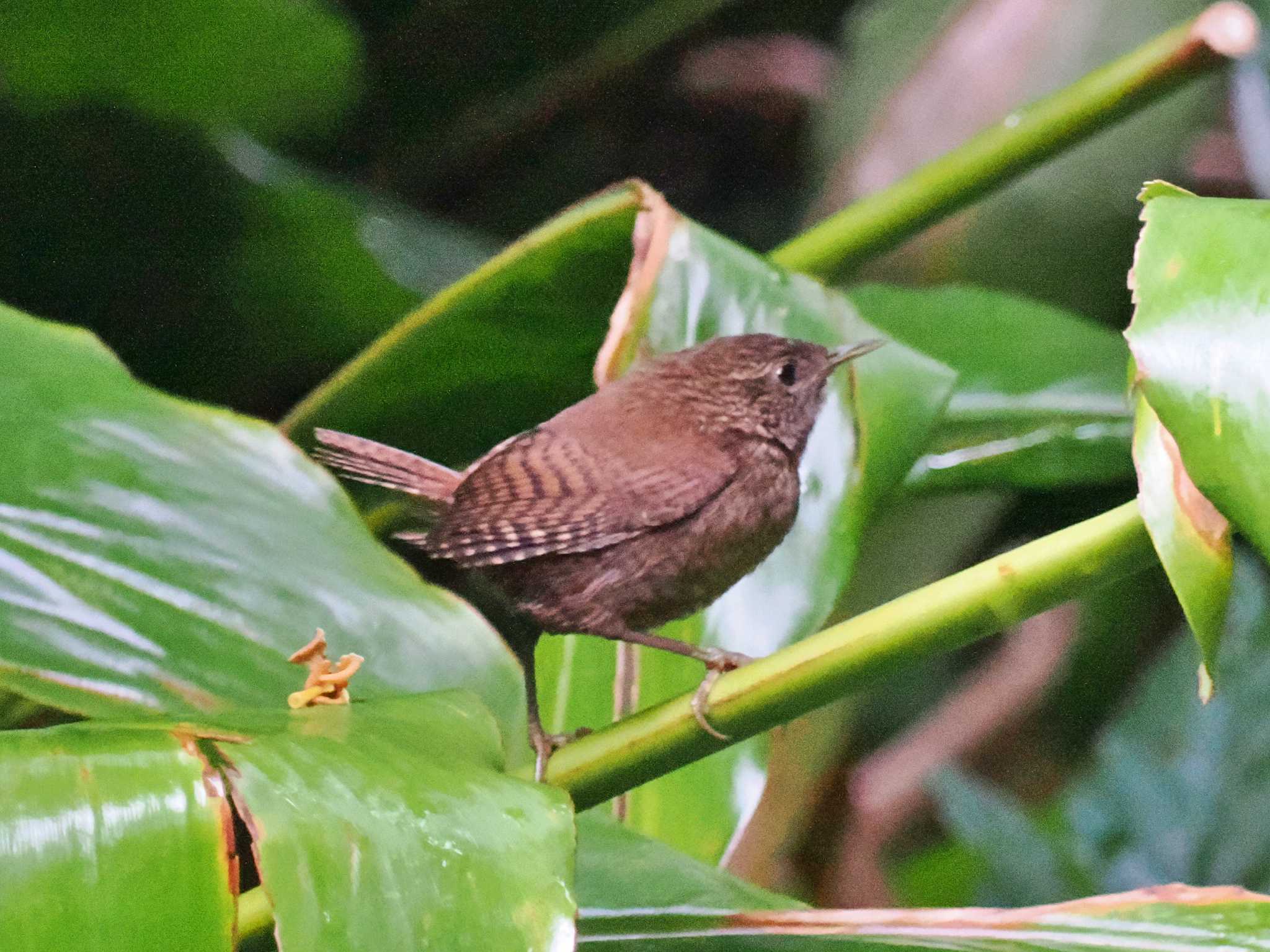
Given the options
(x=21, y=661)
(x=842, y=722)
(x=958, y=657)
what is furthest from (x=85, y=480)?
(x=958, y=657)

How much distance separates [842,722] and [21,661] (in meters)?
1.21

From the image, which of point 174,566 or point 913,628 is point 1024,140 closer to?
point 913,628

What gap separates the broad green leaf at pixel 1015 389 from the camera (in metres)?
1.46

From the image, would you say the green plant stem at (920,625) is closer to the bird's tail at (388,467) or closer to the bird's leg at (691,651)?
the bird's leg at (691,651)

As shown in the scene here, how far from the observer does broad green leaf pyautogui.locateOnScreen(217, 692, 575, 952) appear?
0.53 metres

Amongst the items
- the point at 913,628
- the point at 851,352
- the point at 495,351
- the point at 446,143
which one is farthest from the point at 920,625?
the point at 446,143

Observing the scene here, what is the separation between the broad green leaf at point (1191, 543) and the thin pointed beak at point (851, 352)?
0.56m

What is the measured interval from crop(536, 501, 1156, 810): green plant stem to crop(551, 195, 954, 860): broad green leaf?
1.33 ft

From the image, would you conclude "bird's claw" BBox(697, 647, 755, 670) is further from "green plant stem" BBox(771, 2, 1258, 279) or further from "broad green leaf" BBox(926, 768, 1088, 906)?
"broad green leaf" BBox(926, 768, 1088, 906)

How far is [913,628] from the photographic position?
689mm

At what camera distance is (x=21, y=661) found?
0.80 meters

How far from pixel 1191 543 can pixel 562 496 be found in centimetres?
63

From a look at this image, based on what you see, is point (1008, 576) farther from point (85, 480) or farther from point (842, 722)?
point (842, 722)

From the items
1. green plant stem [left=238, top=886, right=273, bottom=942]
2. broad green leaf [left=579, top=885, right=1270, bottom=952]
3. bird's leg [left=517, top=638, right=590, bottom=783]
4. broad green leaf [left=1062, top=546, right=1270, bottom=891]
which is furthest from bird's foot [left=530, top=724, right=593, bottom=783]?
broad green leaf [left=1062, top=546, right=1270, bottom=891]
